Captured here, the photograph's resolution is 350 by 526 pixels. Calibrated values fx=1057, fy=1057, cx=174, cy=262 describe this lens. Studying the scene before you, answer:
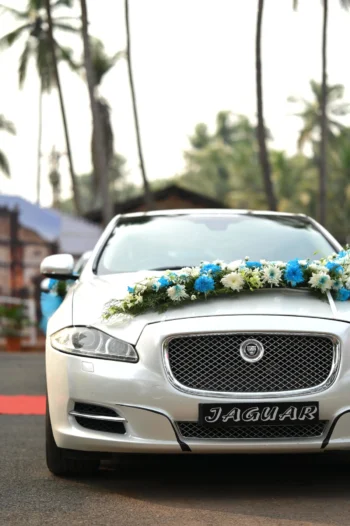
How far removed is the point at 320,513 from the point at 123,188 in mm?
121211

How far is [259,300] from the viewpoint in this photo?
5.14 m

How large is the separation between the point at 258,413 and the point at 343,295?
0.82 m

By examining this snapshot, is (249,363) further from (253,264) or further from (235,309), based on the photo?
(253,264)

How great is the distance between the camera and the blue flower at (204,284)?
5203 millimetres

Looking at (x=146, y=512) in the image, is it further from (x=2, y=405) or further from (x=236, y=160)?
(x=236, y=160)

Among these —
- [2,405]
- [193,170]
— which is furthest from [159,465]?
[193,170]

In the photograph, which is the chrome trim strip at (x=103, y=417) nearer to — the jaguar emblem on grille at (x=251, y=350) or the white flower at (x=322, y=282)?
the jaguar emblem on grille at (x=251, y=350)

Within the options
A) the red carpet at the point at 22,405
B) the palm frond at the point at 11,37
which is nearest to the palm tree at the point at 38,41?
the palm frond at the point at 11,37

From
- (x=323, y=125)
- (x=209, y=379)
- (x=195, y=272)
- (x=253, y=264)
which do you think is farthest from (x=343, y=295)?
(x=323, y=125)

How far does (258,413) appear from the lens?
482 cm

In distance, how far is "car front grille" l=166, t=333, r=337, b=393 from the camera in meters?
4.89

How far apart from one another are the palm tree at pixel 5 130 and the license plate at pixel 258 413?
5777 centimetres

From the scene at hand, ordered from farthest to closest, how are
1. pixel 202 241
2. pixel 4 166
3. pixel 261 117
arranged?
1. pixel 4 166
2. pixel 261 117
3. pixel 202 241

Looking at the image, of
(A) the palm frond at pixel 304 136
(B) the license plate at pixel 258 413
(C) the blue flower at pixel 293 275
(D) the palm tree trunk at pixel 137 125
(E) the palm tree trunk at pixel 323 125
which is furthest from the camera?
(A) the palm frond at pixel 304 136
